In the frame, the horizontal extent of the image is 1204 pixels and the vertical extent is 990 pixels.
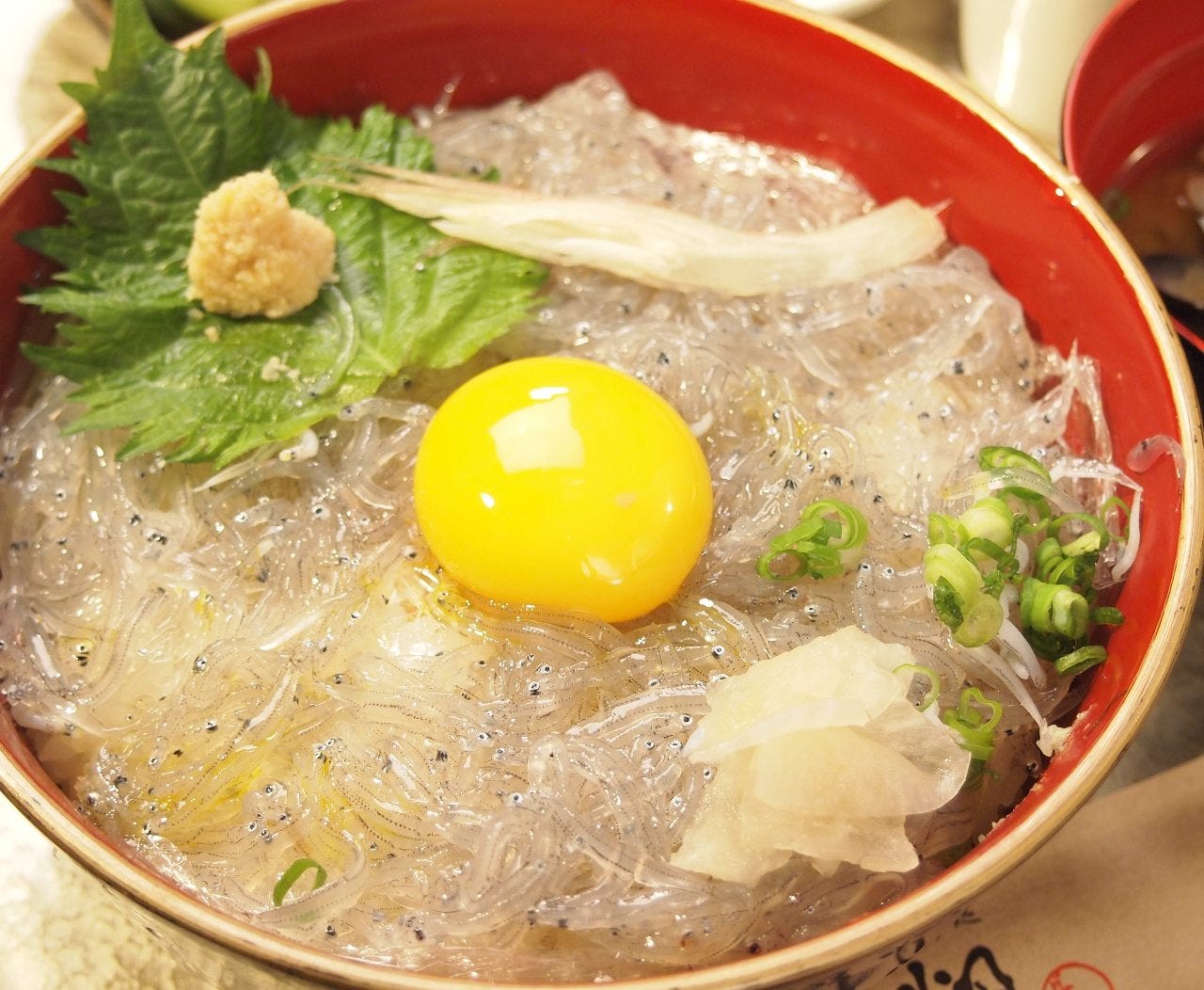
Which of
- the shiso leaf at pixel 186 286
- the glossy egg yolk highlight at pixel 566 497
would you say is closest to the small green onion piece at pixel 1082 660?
the glossy egg yolk highlight at pixel 566 497

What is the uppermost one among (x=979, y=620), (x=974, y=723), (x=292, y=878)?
(x=979, y=620)

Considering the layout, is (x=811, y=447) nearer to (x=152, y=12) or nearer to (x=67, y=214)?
(x=67, y=214)

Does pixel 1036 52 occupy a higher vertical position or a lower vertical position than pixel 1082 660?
higher

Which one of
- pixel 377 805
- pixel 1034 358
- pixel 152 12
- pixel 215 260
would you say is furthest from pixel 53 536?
pixel 1034 358

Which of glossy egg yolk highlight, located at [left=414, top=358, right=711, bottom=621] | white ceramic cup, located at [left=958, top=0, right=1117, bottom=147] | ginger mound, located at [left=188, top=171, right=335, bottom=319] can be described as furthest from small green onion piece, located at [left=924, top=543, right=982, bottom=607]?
white ceramic cup, located at [left=958, top=0, right=1117, bottom=147]

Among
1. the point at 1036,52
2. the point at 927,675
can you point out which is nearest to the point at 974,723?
the point at 927,675

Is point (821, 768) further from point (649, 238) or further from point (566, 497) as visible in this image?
point (649, 238)

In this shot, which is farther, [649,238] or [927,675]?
[649,238]
